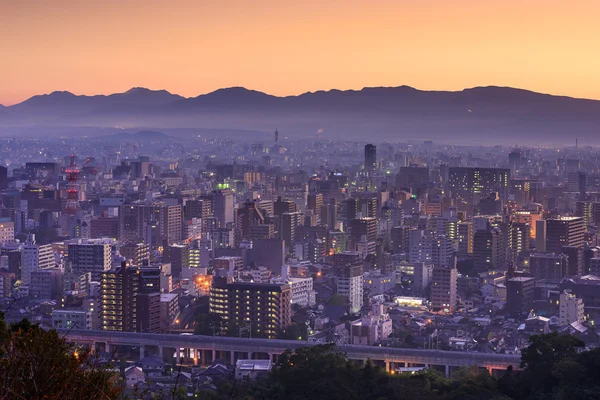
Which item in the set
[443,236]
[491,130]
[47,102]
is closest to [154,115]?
[47,102]

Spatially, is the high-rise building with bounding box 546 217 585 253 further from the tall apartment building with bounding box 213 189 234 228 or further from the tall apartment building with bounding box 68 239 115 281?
the tall apartment building with bounding box 68 239 115 281

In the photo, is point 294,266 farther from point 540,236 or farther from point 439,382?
point 439,382

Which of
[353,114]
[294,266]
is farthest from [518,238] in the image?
[353,114]

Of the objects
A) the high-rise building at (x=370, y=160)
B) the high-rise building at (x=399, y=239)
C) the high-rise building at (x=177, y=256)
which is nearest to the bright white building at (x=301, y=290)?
the high-rise building at (x=177, y=256)

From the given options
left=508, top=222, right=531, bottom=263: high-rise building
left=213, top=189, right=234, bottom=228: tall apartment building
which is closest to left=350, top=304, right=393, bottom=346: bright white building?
left=508, top=222, right=531, bottom=263: high-rise building

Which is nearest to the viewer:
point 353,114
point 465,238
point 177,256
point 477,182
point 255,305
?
point 255,305

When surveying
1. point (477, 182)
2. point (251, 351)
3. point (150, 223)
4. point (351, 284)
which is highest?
point (477, 182)

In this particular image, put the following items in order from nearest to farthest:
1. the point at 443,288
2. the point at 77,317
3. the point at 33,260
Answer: the point at 77,317
the point at 443,288
the point at 33,260
